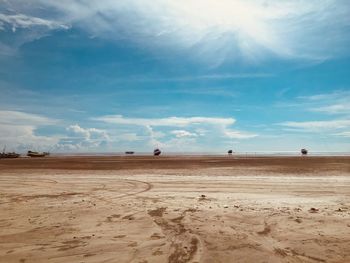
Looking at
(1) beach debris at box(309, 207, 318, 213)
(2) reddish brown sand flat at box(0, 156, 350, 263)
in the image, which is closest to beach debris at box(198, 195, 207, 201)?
(2) reddish brown sand flat at box(0, 156, 350, 263)

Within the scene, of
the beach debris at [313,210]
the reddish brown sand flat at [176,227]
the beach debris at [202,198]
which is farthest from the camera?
the beach debris at [202,198]

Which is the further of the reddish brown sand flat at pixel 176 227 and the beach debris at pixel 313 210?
the beach debris at pixel 313 210

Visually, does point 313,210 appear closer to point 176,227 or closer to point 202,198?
point 202,198

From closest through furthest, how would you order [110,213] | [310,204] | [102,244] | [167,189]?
[102,244] < [110,213] < [310,204] < [167,189]

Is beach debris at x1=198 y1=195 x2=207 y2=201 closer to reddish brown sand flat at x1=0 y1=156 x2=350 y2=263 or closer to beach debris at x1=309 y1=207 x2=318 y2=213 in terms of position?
reddish brown sand flat at x1=0 y1=156 x2=350 y2=263

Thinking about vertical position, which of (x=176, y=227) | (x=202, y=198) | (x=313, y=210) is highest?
(x=202, y=198)

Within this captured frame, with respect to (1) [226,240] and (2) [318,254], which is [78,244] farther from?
(2) [318,254]

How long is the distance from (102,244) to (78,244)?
0.51m

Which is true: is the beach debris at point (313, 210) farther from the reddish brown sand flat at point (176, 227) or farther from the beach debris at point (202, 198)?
the beach debris at point (202, 198)

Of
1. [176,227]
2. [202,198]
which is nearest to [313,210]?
[202,198]

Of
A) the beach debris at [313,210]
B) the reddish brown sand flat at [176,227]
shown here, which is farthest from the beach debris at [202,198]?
the beach debris at [313,210]

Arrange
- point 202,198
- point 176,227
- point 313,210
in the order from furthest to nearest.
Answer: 1. point 202,198
2. point 313,210
3. point 176,227

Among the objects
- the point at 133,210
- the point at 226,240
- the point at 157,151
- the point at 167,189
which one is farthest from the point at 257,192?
the point at 157,151

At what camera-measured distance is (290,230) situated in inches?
334
